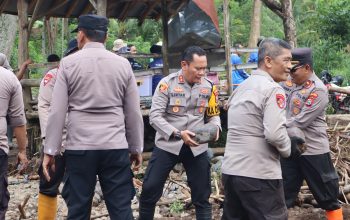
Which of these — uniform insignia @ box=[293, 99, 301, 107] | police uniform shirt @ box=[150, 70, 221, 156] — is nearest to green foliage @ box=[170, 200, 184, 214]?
police uniform shirt @ box=[150, 70, 221, 156]

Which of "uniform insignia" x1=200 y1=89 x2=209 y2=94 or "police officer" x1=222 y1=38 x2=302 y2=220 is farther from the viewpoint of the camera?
"uniform insignia" x1=200 y1=89 x2=209 y2=94

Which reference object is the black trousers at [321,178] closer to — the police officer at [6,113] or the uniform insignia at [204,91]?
the uniform insignia at [204,91]

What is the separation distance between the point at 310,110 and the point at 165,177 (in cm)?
148

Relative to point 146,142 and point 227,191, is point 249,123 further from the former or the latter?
point 146,142

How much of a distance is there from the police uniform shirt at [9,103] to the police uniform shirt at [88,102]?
2.78ft

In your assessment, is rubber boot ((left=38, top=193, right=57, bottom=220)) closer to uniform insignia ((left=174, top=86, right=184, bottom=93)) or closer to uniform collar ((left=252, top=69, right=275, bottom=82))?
uniform insignia ((left=174, top=86, right=184, bottom=93))

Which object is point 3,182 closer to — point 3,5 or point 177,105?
point 177,105

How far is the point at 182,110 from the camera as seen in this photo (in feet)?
17.6

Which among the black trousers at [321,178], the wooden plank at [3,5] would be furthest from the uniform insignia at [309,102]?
the wooden plank at [3,5]

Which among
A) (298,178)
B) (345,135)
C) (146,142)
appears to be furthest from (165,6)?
(298,178)

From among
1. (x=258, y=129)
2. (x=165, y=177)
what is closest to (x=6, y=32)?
(x=165, y=177)

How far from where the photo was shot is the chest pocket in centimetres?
534

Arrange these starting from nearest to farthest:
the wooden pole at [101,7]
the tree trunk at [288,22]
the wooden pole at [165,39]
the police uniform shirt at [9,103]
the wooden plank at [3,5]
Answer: the police uniform shirt at [9,103], the wooden pole at [101,7], the wooden plank at [3,5], the tree trunk at [288,22], the wooden pole at [165,39]

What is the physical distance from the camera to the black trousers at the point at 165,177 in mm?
5285
